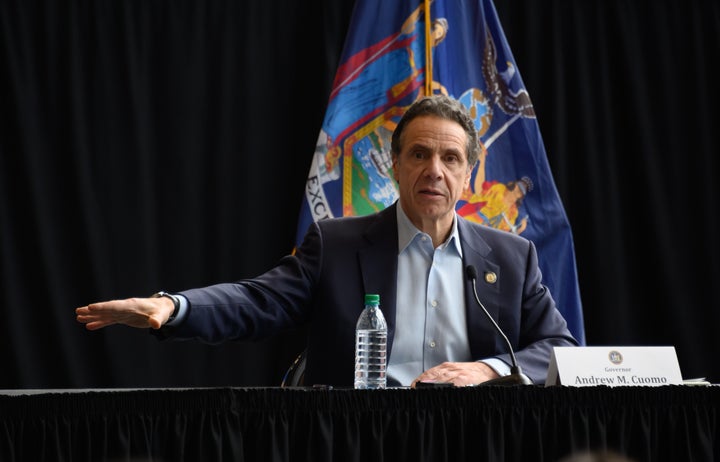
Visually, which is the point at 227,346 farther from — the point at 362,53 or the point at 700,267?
the point at 700,267

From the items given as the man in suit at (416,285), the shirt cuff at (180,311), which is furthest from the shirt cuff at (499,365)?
the shirt cuff at (180,311)

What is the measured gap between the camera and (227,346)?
3.88 meters

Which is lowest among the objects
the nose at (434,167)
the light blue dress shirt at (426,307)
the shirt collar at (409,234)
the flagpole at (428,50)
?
the light blue dress shirt at (426,307)

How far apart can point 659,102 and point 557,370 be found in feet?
9.16

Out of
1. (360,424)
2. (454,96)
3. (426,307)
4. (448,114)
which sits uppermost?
(454,96)

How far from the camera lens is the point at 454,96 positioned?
12.0 feet

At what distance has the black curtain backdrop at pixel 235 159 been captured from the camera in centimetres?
380

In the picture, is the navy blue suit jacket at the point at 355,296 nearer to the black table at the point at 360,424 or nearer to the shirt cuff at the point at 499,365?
the shirt cuff at the point at 499,365

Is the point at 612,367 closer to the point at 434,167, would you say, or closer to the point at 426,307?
the point at 426,307

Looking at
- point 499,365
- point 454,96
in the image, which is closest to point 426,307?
point 499,365

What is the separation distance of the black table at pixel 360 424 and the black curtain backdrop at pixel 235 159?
7.63 feet

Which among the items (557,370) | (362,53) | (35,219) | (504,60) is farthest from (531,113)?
(35,219)

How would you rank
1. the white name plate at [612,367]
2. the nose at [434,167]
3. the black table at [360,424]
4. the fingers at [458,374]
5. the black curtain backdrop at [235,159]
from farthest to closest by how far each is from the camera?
the black curtain backdrop at [235,159]
the nose at [434,167]
the fingers at [458,374]
the white name plate at [612,367]
the black table at [360,424]

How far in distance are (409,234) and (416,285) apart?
0.58 ft
